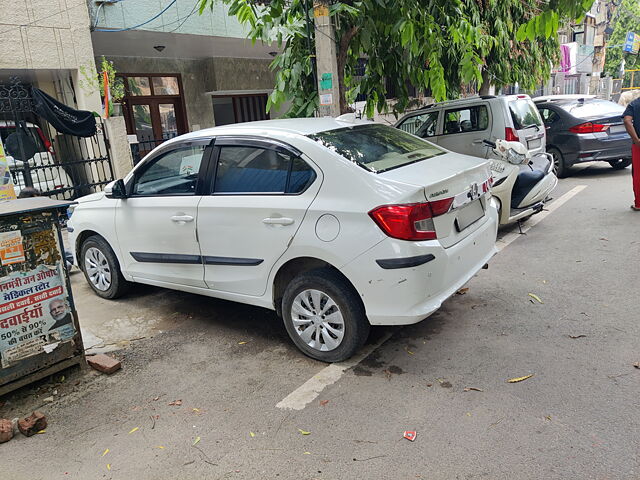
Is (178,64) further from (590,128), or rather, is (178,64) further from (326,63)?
(590,128)

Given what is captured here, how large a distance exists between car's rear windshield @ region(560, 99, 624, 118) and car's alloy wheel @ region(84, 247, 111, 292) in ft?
29.2

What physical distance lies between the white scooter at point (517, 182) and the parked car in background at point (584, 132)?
353 centimetres

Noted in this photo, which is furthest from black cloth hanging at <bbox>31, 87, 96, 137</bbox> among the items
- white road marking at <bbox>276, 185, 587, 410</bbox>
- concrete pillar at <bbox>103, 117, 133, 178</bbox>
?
white road marking at <bbox>276, 185, 587, 410</bbox>

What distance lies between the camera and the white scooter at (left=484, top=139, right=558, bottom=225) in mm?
6566

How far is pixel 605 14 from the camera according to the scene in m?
37.1

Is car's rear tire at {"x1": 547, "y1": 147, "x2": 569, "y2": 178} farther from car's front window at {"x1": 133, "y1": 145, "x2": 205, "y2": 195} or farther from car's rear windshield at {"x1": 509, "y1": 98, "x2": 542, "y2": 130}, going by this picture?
car's front window at {"x1": 133, "y1": 145, "x2": 205, "y2": 195}

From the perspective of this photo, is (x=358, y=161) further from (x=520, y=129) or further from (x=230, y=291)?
(x=520, y=129)

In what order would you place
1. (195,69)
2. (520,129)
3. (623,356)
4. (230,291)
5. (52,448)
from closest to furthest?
(52,448) → (623,356) → (230,291) → (520,129) → (195,69)

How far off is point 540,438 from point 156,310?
3743mm

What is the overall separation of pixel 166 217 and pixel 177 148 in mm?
650

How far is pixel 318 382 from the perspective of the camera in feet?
12.0

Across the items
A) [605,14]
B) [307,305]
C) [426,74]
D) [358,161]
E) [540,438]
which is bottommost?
[540,438]

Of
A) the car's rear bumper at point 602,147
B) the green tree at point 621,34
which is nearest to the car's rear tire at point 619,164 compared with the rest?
the car's rear bumper at point 602,147

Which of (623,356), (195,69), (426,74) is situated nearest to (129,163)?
(195,69)
